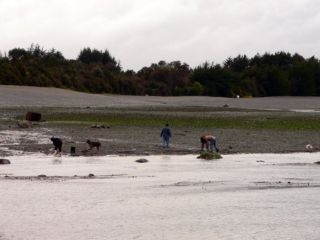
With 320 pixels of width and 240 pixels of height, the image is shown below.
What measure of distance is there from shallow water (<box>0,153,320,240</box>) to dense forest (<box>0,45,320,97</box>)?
67.9 metres

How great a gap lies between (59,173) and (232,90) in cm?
9664

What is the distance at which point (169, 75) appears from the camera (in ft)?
428

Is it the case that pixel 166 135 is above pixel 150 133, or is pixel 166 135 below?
above

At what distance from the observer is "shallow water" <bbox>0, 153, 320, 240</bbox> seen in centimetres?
1453

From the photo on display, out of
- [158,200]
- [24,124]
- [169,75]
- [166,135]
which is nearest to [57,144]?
[166,135]

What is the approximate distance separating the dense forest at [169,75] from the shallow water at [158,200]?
67867 millimetres

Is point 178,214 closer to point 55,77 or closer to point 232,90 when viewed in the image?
point 55,77

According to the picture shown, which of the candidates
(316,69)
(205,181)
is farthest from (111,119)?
(316,69)

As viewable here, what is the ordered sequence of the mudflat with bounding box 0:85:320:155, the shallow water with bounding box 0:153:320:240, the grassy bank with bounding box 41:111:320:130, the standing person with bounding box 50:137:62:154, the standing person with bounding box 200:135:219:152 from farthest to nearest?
the grassy bank with bounding box 41:111:320:130
the mudflat with bounding box 0:85:320:155
the standing person with bounding box 200:135:219:152
the standing person with bounding box 50:137:62:154
the shallow water with bounding box 0:153:320:240

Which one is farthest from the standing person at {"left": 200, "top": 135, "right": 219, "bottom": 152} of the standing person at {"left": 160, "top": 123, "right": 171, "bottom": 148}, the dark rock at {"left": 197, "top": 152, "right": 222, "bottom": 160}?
the dark rock at {"left": 197, "top": 152, "right": 222, "bottom": 160}

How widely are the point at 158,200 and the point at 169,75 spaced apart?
369 feet

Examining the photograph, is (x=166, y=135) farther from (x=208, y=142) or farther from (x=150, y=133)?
(x=150, y=133)

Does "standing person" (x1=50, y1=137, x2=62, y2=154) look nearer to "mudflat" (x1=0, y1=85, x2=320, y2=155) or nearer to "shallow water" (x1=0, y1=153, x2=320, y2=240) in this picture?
"mudflat" (x1=0, y1=85, x2=320, y2=155)

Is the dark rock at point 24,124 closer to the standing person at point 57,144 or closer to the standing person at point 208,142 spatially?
the standing person at point 57,144
